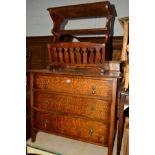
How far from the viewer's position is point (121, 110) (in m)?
1.51

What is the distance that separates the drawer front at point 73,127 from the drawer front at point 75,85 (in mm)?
297

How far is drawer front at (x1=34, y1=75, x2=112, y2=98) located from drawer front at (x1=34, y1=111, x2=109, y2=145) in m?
0.30

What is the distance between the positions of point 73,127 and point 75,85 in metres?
0.46

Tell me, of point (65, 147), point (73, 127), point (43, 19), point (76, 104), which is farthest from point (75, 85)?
point (43, 19)

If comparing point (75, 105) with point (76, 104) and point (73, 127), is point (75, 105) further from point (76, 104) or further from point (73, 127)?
point (73, 127)

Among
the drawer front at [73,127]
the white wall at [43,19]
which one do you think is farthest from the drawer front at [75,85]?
the white wall at [43,19]

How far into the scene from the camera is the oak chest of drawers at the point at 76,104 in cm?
151

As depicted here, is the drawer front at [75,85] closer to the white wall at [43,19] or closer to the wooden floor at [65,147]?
the wooden floor at [65,147]

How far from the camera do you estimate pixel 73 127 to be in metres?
1.69

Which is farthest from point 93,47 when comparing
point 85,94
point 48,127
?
point 48,127

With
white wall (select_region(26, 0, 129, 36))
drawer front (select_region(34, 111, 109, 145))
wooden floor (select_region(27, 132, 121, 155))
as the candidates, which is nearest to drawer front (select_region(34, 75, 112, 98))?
drawer front (select_region(34, 111, 109, 145))
